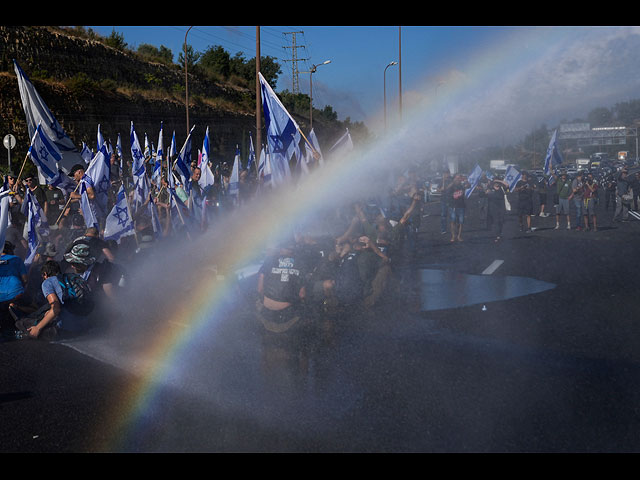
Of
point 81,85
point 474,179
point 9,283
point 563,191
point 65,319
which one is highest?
point 81,85

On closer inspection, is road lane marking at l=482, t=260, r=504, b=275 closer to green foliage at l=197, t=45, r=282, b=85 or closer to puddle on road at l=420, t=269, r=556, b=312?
puddle on road at l=420, t=269, r=556, b=312

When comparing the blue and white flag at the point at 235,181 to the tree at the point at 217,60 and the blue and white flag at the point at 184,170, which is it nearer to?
the blue and white flag at the point at 184,170

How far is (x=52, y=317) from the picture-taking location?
→ 8875 millimetres

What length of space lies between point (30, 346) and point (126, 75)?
3656 cm

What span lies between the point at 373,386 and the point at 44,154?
8.13 metres

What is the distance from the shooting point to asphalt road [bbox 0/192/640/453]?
5.19 meters

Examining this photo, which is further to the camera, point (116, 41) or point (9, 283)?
point (116, 41)

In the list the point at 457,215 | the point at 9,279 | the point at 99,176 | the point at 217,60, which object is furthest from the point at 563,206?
the point at 217,60

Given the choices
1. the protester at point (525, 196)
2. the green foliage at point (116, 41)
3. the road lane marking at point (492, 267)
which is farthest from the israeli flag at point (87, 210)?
the green foliage at point (116, 41)

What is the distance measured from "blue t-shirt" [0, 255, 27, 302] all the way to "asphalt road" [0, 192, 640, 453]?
2.53ft

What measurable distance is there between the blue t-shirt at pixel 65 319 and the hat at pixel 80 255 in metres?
0.66

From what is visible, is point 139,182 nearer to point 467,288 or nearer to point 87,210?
point 87,210

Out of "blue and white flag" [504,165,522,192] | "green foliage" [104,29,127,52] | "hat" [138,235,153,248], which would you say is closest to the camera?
"hat" [138,235,153,248]

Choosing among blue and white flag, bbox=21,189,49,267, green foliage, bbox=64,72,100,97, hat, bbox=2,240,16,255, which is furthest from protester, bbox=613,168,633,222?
green foliage, bbox=64,72,100,97
